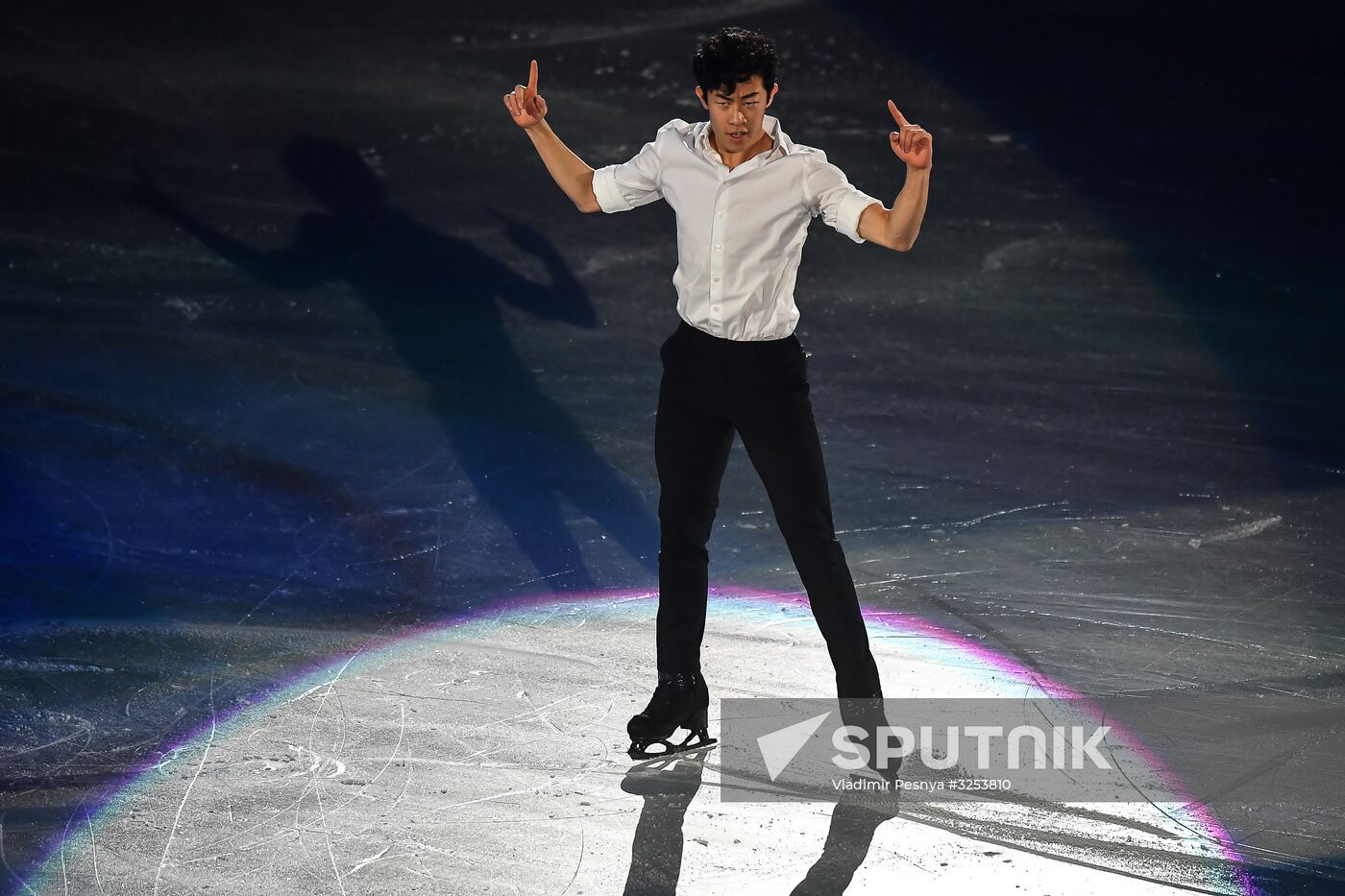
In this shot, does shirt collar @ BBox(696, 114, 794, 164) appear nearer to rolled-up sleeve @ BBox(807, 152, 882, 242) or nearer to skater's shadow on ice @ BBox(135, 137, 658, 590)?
rolled-up sleeve @ BBox(807, 152, 882, 242)

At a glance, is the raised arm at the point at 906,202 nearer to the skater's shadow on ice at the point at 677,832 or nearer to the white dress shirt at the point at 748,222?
the white dress shirt at the point at 748,222

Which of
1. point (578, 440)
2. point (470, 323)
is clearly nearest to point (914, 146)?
point (578, 440)

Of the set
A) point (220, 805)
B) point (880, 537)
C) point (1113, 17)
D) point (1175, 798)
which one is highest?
point (1113, 17)

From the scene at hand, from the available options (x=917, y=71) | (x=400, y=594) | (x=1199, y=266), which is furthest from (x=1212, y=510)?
(x=917, y=71)

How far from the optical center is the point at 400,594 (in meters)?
5.06

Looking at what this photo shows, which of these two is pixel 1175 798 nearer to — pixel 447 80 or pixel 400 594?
pixel 400 594

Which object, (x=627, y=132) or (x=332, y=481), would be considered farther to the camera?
(x=627, y=132)

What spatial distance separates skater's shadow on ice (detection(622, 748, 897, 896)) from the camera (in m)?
3.23

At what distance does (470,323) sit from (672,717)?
367 cm

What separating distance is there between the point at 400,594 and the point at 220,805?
1.55m

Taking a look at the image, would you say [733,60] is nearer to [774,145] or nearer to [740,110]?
[740,110]

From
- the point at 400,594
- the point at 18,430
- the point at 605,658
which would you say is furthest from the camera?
the point at 18,430

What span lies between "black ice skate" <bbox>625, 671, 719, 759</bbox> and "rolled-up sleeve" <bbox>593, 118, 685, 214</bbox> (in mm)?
1253

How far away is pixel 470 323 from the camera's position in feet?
23.6
